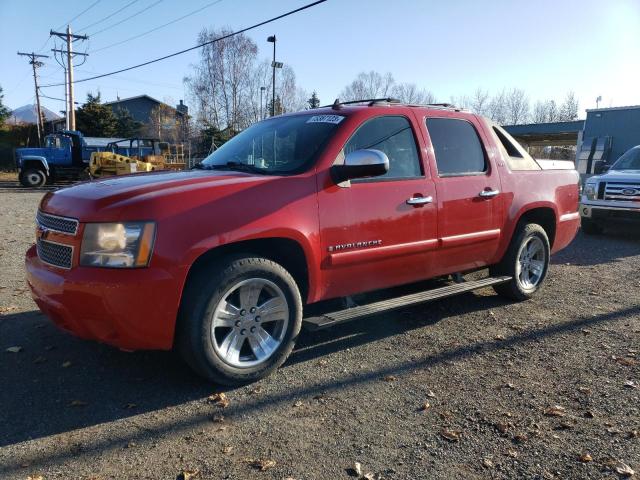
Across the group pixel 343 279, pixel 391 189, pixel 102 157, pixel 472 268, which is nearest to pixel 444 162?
pixel 391 189

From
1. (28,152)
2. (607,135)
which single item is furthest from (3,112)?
(607,135)

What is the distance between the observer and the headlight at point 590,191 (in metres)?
10.4

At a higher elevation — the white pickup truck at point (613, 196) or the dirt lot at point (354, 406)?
the white pickup truck at point (613, 196)

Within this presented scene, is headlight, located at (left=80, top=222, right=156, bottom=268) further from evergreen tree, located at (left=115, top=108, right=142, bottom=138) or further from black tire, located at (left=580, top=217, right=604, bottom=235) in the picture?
evergreen tree, located at (left=115, top=108, right=142, bottom=138)

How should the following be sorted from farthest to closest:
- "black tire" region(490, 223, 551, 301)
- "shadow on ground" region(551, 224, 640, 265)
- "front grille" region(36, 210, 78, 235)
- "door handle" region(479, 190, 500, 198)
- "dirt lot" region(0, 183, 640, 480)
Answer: "shadow on ground" region(551, 224, 640, 265), "black tire" region(490, 223, 551, 301), "door handle" region(479, 190, 500, 198), "front grille" region(36, 210, 78, 235), "dirt lot" region(0, 183, 640, 480)

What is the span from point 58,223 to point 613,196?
33.3ft

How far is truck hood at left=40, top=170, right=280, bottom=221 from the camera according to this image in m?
3.00

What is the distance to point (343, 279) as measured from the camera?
3.84m

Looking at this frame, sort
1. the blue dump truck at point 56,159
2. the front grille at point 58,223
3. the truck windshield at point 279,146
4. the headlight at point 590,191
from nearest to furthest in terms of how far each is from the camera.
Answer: the front grille at point 58,223, the truck windshield at point 279,146, the headlight at point 590,191, the blue dump truck at point 56,159

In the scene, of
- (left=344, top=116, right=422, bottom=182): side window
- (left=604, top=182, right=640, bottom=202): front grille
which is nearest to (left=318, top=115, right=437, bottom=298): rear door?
(left=344, top=116, right=422, bottom=182): side window

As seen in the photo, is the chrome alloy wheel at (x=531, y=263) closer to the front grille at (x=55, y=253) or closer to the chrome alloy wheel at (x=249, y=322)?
the chrome alloy wheel at (x=249, y=322)

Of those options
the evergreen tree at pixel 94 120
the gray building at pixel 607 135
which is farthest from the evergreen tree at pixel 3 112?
the gray building at pixel 607 135

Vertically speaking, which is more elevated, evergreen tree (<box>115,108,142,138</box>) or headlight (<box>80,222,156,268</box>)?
evergreen tree (<box>115,108,142,138</box>)

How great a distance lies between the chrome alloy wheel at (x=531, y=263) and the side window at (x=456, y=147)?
117 centimetres
